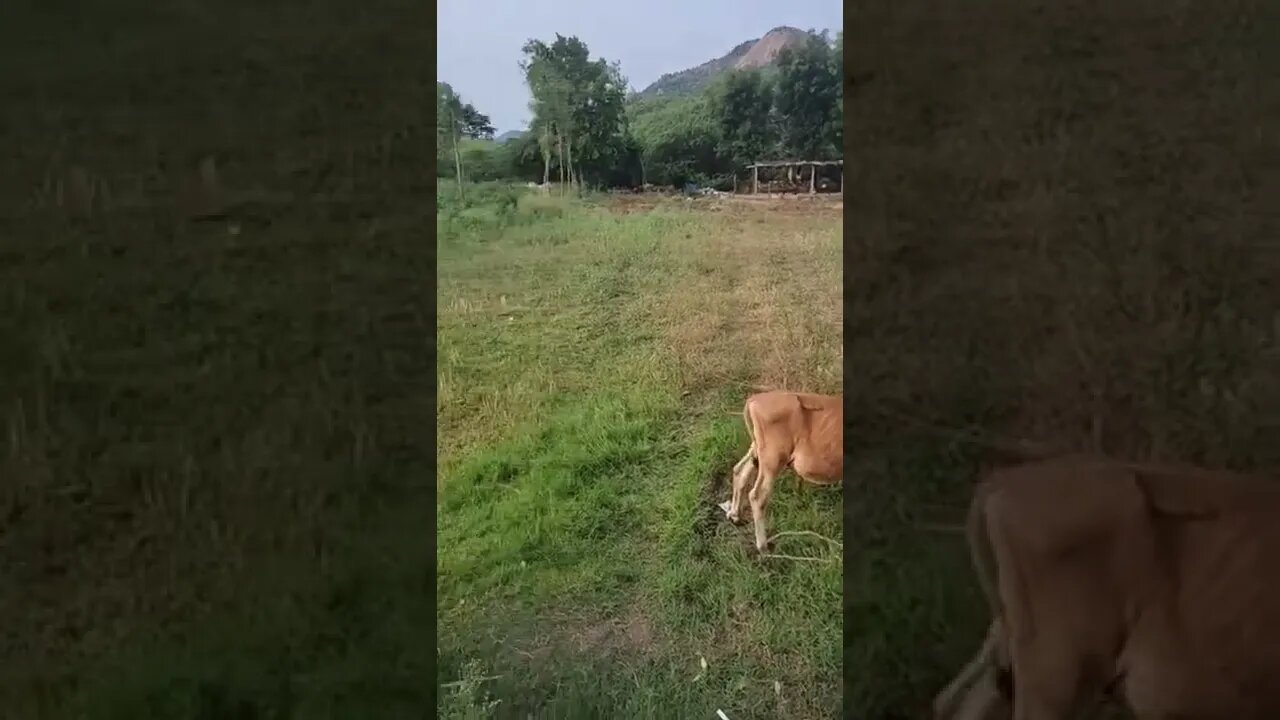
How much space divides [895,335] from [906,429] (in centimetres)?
14

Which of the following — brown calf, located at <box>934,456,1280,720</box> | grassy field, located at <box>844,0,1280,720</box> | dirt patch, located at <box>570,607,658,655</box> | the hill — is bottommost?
dirt patch, located at <box>570,607,658,655</box>

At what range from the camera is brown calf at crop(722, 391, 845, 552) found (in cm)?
162

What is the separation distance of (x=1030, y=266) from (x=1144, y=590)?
20.1 inches

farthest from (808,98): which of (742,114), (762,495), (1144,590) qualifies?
(1144,590)

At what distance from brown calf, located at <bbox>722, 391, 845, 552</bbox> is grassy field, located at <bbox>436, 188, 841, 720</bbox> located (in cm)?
2

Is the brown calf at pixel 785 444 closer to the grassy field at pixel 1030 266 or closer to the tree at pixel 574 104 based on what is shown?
the grassy field at pixel 1030 266

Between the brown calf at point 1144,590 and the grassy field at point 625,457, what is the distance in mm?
345

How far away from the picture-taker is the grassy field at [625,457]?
1.62 m

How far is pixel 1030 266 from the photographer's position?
1574 mm

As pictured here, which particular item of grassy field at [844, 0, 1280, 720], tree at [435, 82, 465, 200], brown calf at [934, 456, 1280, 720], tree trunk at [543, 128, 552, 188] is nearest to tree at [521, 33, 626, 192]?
tree trunk at [543, 128, 552, 188]

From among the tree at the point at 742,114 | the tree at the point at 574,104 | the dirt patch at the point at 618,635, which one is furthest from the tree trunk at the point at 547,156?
the dirt patch at the point at 618,635
